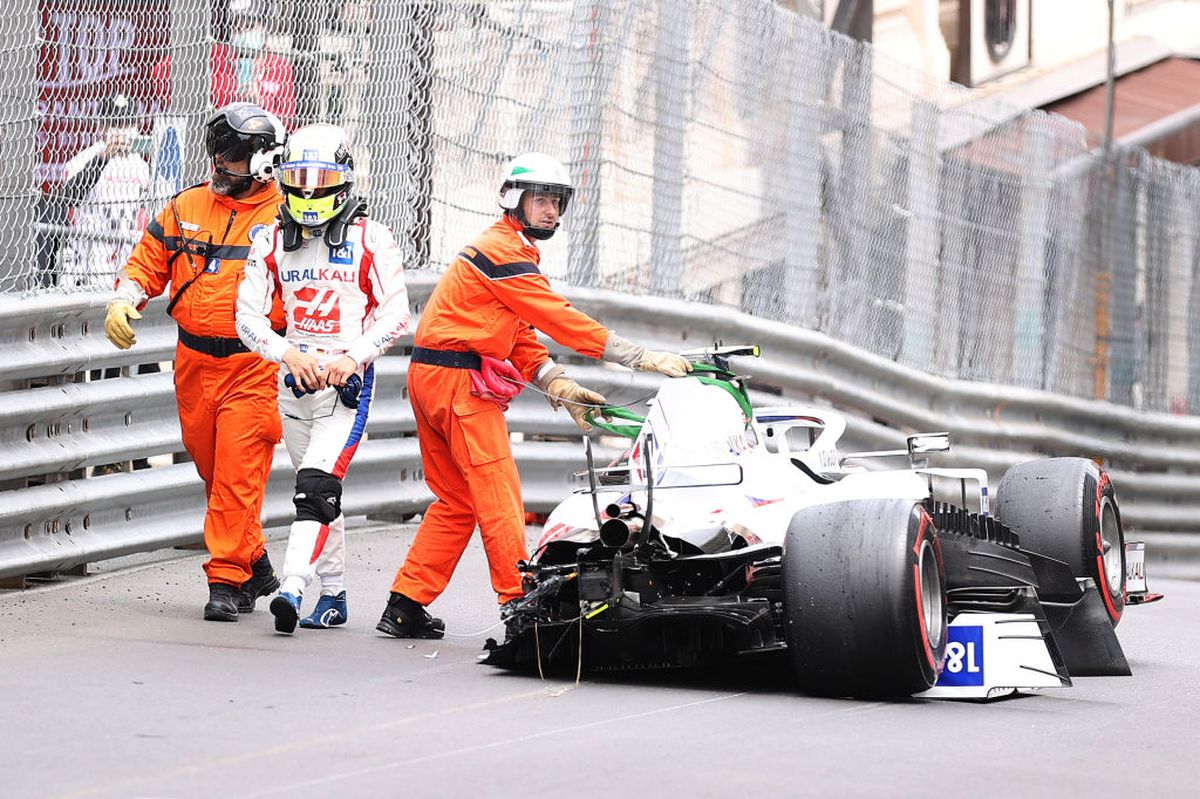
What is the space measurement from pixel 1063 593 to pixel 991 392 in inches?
290

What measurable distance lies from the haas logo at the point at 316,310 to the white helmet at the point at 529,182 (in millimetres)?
764

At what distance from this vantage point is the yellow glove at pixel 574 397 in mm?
7660

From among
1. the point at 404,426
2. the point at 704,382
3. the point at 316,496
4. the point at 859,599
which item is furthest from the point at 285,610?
the point at 404,426

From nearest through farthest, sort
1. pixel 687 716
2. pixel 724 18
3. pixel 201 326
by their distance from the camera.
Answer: pixel 687 716 → pixel 201 326 → pixel 724 18

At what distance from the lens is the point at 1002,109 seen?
50.4 ft

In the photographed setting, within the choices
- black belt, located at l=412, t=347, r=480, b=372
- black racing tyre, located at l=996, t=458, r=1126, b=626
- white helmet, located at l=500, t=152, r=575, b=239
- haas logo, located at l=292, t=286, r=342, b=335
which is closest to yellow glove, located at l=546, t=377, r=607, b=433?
black belt, located at l=412, t=347, r=480, b=372

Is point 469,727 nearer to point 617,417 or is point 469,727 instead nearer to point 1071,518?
point 617,417

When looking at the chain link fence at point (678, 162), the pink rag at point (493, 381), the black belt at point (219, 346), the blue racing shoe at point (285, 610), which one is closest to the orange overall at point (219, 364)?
the black belt at point (219, 346)

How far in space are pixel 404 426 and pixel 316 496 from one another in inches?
132

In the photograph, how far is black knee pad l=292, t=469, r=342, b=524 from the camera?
24.8 ft

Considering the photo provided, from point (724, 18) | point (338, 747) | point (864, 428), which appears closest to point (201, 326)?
point (338, 747)

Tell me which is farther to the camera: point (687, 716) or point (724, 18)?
point (724, 18)

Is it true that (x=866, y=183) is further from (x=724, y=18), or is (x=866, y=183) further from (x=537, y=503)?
(x=537, y=503)

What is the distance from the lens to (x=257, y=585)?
27.1 ft
